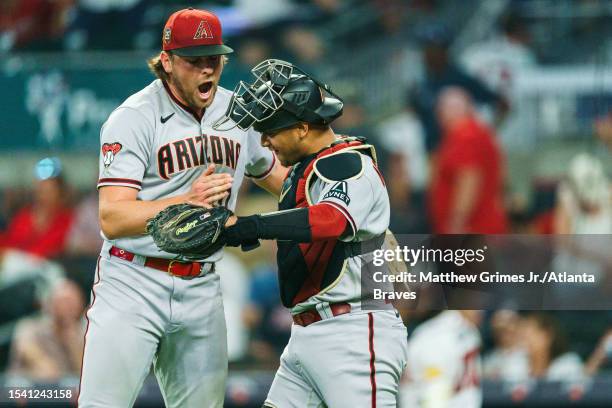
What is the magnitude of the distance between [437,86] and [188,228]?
13.9ft

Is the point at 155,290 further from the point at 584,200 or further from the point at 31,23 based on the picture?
the point at 31,23

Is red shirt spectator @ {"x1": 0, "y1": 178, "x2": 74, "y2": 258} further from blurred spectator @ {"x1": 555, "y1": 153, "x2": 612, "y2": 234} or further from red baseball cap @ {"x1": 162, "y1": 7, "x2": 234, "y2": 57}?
red baseball cap @ {"x1": 162, "y1": 7, "x2": 234, "y2": 57}

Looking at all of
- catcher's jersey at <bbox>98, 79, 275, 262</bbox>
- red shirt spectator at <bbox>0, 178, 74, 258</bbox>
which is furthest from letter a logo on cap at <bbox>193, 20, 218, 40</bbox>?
red shirt spectator at <bbox>0, 178, 74, 258</bbox>

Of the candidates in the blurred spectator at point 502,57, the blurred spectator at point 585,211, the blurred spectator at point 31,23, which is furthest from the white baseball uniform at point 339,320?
the blurred spectator at point 31,23

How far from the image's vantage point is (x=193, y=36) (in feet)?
12.3

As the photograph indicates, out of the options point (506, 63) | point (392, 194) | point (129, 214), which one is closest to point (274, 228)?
point (129, 214)

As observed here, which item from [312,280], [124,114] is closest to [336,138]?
[312,280]

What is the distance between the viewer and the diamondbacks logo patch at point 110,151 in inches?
146

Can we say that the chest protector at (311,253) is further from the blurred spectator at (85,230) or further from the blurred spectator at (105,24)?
the blurred spectator at (105,24)

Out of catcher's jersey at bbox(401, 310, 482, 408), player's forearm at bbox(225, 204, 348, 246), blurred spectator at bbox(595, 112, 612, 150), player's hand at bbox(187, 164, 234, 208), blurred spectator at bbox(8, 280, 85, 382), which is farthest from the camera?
blurred spectator at bbox(595, 112, 612, 150)

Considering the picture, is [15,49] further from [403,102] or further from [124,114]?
[124,114]

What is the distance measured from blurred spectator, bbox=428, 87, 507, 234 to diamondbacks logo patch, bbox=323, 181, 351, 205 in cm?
378

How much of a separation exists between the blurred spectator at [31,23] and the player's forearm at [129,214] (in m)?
4.23

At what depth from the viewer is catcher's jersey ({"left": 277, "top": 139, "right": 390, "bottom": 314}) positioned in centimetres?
341
